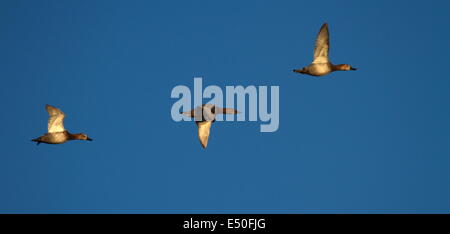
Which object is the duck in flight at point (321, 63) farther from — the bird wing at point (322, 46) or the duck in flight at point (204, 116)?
the duck in flight at point (204, 116)

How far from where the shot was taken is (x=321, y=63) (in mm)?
34000

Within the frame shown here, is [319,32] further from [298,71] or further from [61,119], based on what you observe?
[61,119]

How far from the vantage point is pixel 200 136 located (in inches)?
1312

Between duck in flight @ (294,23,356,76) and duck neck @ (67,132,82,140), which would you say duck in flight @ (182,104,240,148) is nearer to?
duck in flight @ (294,23,356,76)

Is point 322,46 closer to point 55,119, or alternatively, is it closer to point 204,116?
point 204,116

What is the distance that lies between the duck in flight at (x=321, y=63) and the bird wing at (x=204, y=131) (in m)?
3.96

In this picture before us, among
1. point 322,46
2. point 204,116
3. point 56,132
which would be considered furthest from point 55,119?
point 322,46

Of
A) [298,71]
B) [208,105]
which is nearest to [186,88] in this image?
[208,105]

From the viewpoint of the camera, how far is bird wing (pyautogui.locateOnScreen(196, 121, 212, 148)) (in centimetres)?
3328

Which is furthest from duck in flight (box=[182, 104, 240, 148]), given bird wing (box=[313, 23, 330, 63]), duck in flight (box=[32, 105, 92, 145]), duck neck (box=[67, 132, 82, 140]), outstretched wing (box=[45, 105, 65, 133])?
outstretched wing (box=[45, 105, 65, 133])

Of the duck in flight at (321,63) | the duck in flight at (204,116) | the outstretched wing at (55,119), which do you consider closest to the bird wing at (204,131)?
the duck in flight at (204,116)

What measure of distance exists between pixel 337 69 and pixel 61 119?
36.4 ft

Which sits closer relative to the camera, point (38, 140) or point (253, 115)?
point (253, 115)

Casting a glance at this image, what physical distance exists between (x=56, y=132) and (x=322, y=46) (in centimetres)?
1113
